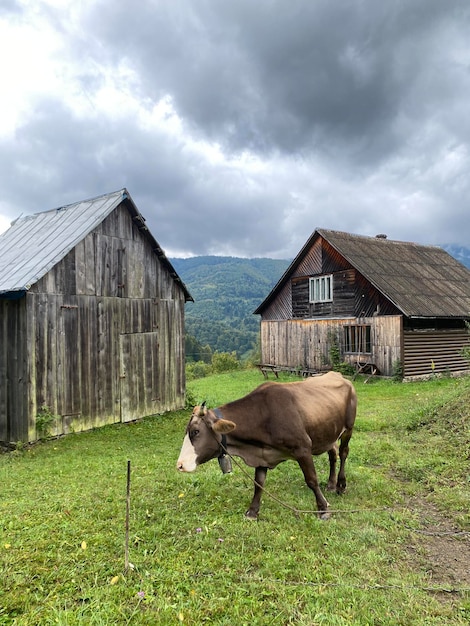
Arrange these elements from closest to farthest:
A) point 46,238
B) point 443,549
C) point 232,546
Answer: point 232,546 < point 443,549 < point 46,238

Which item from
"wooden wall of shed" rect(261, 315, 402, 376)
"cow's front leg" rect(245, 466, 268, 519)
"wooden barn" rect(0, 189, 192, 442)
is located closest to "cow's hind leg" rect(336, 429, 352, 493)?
"cow's front leg" rect(245, 466, 268, 519)

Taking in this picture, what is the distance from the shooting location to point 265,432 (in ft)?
18.6

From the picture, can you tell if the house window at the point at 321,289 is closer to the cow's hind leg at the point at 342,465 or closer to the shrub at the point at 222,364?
the cow's hind leg at the point at 342,465

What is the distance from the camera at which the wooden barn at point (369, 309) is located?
21.5 meters

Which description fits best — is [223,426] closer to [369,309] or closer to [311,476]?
[311,476]

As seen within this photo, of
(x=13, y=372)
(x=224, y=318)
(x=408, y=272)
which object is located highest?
(x=408, y=272)

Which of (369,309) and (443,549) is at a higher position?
(369,309)

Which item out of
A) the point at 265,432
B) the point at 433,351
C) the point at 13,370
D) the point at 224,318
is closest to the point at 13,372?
the point at 13,370

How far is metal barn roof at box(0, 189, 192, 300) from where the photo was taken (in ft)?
35.7

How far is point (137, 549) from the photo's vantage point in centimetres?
488

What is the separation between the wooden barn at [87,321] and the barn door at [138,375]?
30 mm

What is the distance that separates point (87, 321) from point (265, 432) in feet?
25.3

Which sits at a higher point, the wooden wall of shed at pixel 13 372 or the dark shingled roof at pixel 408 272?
the dark shingled roof at pixel 408 272

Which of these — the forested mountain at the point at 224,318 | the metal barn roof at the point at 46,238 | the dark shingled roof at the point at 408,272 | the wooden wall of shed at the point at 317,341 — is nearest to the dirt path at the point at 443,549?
the metal barn roof at the point at 46,238
